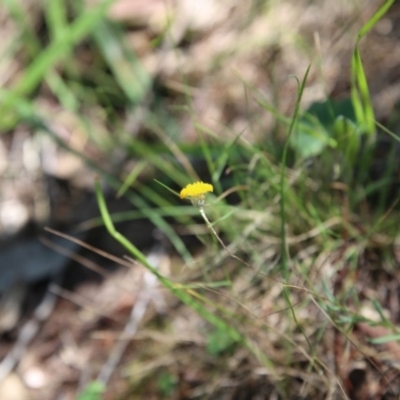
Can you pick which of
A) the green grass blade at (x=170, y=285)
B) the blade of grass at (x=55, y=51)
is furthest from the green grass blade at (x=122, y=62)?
the green grass blade at (x=170, y=285)

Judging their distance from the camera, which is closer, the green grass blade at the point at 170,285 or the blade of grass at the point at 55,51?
the green grass blade at the point at 170,285

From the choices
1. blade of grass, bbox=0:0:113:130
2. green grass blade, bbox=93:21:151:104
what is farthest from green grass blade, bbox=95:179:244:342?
green grass blade, bbox=93:21:151:104

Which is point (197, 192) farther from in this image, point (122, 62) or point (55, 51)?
point (122, 62)

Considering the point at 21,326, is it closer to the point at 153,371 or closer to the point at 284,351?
the point at 153,371

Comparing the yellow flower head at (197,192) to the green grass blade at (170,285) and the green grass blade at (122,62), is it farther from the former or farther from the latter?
the green grass blade at (122,62)

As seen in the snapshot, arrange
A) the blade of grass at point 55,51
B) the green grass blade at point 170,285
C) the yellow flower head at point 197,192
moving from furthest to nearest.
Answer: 1. the blade of grass at point 55,51
2. the green grass blade at point 170,285
3. the yellow flower head at point 197,192

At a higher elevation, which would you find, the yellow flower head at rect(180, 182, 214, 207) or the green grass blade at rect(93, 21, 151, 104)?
the yellow flower head at rect(180, 182, 214, 207)

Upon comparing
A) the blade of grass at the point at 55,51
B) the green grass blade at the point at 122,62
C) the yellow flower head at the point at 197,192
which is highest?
the yellow flower head at the point at 197,192

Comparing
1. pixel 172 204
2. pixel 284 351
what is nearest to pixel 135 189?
pixel 172 204

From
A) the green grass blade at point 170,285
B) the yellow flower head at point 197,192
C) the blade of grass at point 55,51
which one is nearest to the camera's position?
the yellow flower head at point 197,192

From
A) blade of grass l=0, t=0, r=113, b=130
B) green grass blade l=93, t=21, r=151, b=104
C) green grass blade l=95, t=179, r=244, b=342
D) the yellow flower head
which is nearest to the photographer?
the yellow flower head

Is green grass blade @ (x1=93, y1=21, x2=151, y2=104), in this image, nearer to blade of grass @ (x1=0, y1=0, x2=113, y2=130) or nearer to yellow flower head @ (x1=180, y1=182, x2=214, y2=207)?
blade of grass @ (x1=0, y1=0, x2=113, y2=130)
